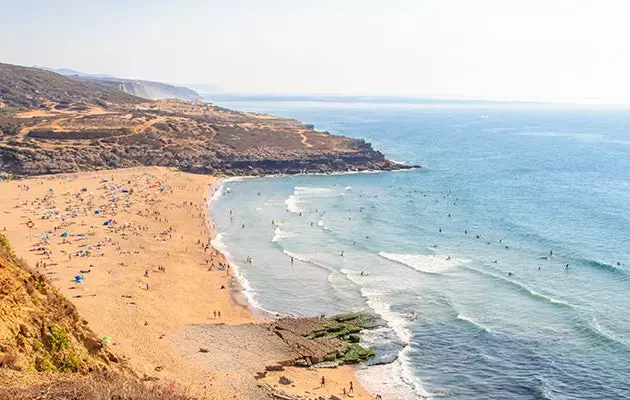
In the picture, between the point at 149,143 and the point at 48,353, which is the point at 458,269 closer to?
the point at 48,353

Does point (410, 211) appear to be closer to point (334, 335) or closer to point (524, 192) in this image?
point (524, 192)

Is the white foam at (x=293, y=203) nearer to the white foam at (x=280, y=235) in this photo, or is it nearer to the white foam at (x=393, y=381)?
the white foam at (x=280, y=235)

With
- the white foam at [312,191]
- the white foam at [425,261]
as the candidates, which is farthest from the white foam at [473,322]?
the white foam at [312,191]

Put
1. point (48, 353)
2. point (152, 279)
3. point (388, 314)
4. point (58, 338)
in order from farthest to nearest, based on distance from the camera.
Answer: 1. point (152, 279)
2. point (388, 314)
3. point (58, 338)
4. point (48, 353)

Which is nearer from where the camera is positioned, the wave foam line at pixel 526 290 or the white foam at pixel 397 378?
the white foam at pixel 397 378

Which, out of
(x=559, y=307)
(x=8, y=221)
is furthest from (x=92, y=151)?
(x=559, y=307)

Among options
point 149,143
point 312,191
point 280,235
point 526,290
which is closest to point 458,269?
point 526,290

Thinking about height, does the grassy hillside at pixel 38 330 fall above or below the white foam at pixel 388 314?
above
